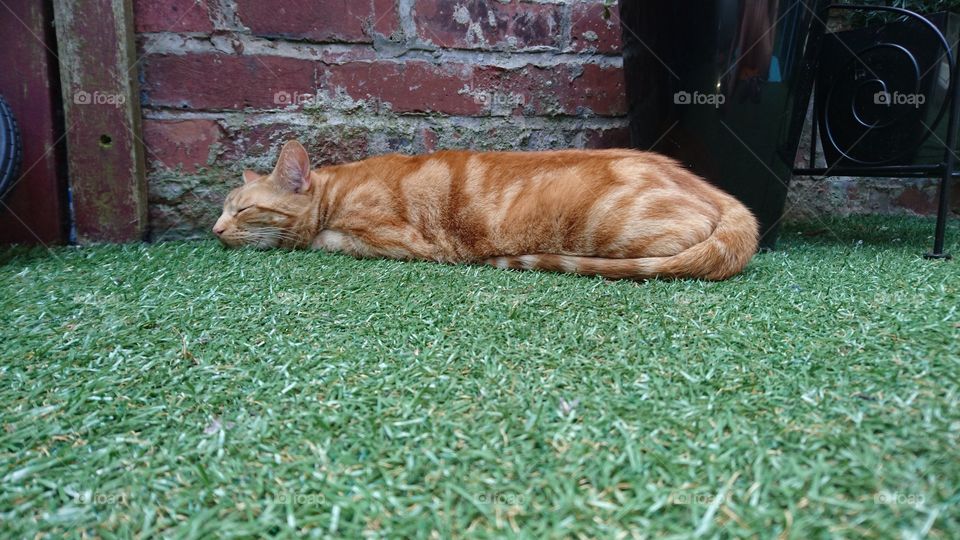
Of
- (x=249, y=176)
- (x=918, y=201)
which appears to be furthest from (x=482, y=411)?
(x=918, y=201)

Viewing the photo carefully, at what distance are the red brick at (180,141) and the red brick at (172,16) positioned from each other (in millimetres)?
302

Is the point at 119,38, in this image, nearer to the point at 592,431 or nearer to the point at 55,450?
the point at 55,450

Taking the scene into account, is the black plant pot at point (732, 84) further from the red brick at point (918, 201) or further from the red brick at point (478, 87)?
the red brick at point (918, 201)

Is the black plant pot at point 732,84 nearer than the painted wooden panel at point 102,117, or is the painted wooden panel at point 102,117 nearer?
the black plant pot at point 732,84

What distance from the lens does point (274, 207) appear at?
1812 millimetres

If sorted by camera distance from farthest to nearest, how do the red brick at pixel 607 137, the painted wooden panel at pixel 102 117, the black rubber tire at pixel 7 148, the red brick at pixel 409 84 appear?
1. the red brick at pixel 607 137
2. the red brick at pixel 409 84
3. the painted wooden panel at pixel 102 117
4. the black rubber tire at pixel 7 148

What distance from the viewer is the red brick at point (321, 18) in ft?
6.17

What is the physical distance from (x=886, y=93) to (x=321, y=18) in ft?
6.14

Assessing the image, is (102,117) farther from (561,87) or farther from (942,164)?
(942,164)

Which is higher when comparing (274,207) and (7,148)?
(7,148)

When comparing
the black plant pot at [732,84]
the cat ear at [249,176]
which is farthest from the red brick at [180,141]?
the black plant pot at [732,84]

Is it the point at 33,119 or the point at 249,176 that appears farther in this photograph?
the point at 249,176

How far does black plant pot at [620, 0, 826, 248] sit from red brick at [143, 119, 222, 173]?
1.49 meters

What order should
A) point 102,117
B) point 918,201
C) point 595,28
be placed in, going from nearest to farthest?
point 102,117 → point 595,28 → point 918,201
